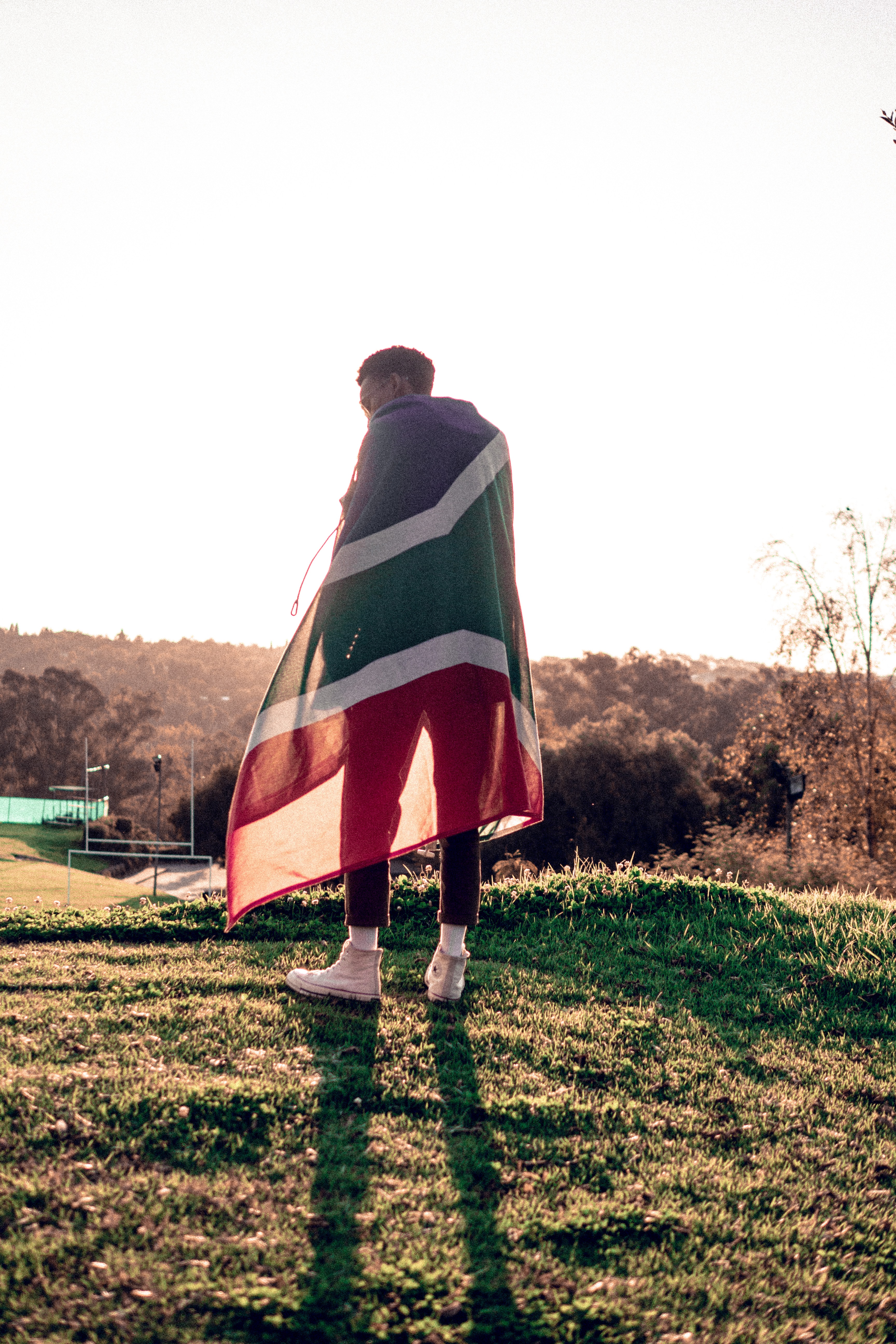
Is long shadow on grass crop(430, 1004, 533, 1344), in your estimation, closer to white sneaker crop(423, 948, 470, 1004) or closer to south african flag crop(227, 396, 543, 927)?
white sneaker crop(423, 948, 470, 1004)

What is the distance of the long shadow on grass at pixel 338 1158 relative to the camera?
142 centimetres

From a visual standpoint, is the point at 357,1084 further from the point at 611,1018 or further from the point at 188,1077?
the point at 611,1018

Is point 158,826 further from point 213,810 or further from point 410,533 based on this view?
point 410,533

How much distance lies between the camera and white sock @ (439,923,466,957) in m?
2.84

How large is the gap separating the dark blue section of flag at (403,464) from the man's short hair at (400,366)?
19 cm

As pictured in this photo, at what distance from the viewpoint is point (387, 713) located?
272 centimetres

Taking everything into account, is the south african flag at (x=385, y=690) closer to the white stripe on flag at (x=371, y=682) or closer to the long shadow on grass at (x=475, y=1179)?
the white stripe on flag at (x=371, y=682)

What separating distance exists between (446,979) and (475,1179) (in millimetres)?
1013

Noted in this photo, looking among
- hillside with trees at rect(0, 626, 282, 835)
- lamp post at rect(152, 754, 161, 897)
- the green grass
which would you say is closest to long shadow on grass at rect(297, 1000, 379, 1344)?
lamp post at rect(152, 754, 161, 897)

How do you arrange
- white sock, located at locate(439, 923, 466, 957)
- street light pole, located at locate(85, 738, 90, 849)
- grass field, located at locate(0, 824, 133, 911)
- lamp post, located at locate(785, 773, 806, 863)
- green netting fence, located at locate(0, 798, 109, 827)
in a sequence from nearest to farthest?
white sock, located at locate(439, 923, 466, 957)
street light pole, located at locate(85, 738, 90, 849)
lamp post, located at locate(785, 773, 806, 863)
grass field, located at locate(0, 824, 133, 911)
green netting fence, located at locate(0, 798, 109, 827)

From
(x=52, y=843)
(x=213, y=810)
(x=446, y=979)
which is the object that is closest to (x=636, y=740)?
(x=213, y=810)

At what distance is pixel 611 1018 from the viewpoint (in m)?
2.99

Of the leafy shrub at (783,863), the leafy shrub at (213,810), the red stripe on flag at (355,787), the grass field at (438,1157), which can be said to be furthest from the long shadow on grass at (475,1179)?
the leafy shrub at (213,810)

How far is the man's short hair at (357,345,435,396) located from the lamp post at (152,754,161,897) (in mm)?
7860
